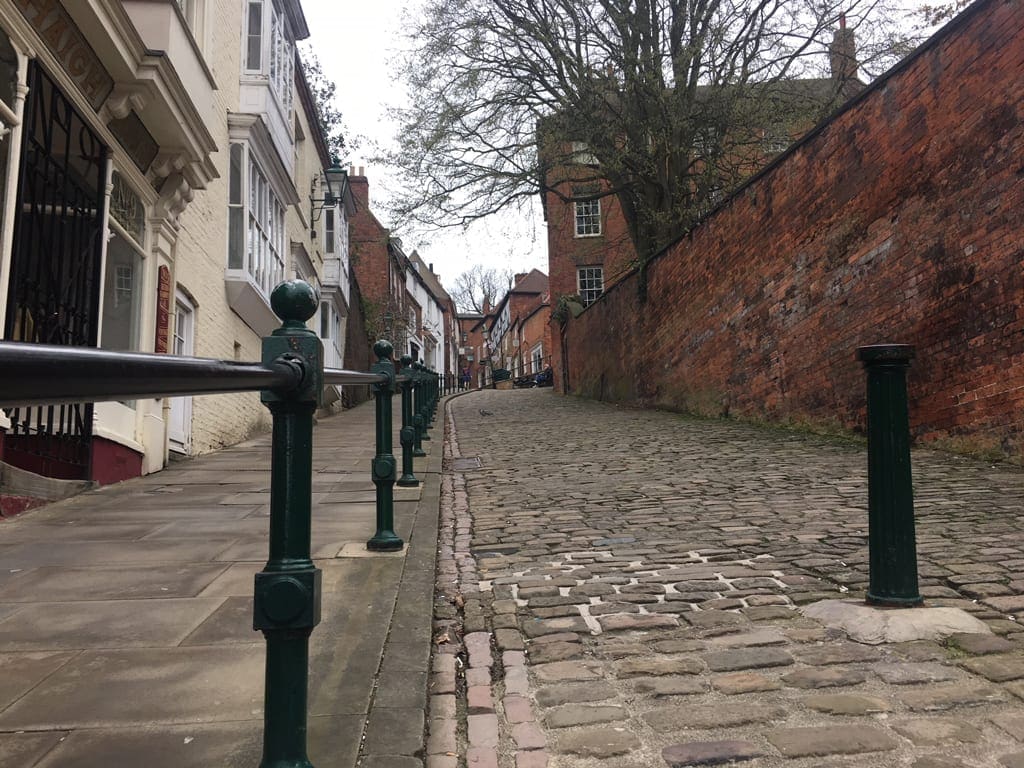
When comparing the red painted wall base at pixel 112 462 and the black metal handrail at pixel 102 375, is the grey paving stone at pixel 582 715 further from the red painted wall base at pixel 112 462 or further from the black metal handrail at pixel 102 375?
the red painted wall base at pixel 112 462

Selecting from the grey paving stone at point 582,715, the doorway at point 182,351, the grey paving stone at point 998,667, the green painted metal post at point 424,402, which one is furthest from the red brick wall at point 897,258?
the doorway at point 182,351

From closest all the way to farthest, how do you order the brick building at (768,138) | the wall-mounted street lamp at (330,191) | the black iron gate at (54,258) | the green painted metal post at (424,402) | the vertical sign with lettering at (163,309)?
the black iron gate at (54,258)
the vertical sign with lettering at (163,309)
the green painted metal post at (424,402)
the brick building at (768,138)
the wall-mounted street lamp at (330,191)

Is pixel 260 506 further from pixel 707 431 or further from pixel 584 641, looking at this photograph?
pixel 707 431

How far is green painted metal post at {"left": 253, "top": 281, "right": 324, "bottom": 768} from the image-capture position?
1.52 meters

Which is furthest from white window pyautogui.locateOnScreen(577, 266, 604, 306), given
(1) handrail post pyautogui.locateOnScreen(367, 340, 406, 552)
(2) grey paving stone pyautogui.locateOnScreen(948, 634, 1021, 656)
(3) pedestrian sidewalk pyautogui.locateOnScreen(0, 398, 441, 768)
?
(2) grey paving stone pyautogui.locateOnScreen(948, 634, 1021, 656)

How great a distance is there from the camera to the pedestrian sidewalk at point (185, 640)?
79.8 inches

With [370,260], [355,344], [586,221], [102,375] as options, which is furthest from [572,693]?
[370,260]

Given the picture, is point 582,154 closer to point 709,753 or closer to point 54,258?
point 54,258

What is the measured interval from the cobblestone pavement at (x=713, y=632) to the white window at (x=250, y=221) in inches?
250

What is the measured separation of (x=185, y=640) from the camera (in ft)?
9.18

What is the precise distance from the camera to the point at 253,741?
202 centimetres

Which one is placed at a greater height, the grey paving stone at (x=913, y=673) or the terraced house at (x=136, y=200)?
the terraced house at (x=136, y=200)

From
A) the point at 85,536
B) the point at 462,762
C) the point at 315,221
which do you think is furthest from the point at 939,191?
the point at 315,221

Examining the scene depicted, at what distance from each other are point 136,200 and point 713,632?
711 cm
